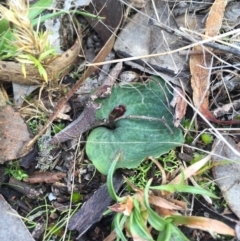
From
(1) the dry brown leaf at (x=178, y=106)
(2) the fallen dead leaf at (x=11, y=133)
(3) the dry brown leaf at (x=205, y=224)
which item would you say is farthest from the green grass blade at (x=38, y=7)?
(3) the dry brown leaf at (x=205, y=224)

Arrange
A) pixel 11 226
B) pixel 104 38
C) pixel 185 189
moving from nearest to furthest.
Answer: pixel 185 189 → pixel 11 226 → pixel 104 38

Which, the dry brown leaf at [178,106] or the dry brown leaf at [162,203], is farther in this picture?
the dry brown leaf at [178,106]

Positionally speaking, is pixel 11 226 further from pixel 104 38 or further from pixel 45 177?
pixel 104 38

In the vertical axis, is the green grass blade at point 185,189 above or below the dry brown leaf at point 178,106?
below

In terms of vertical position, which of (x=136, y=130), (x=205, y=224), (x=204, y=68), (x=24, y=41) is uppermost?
(x=24, y=41)

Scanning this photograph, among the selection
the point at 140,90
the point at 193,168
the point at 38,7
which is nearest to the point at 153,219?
the point at 193,168

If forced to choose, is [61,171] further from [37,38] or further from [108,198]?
[37,38]

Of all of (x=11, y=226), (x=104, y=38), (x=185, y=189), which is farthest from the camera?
(x=104, y=38)

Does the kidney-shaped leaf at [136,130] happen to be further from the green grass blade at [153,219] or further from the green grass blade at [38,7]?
the green grass blade at [38,7]
